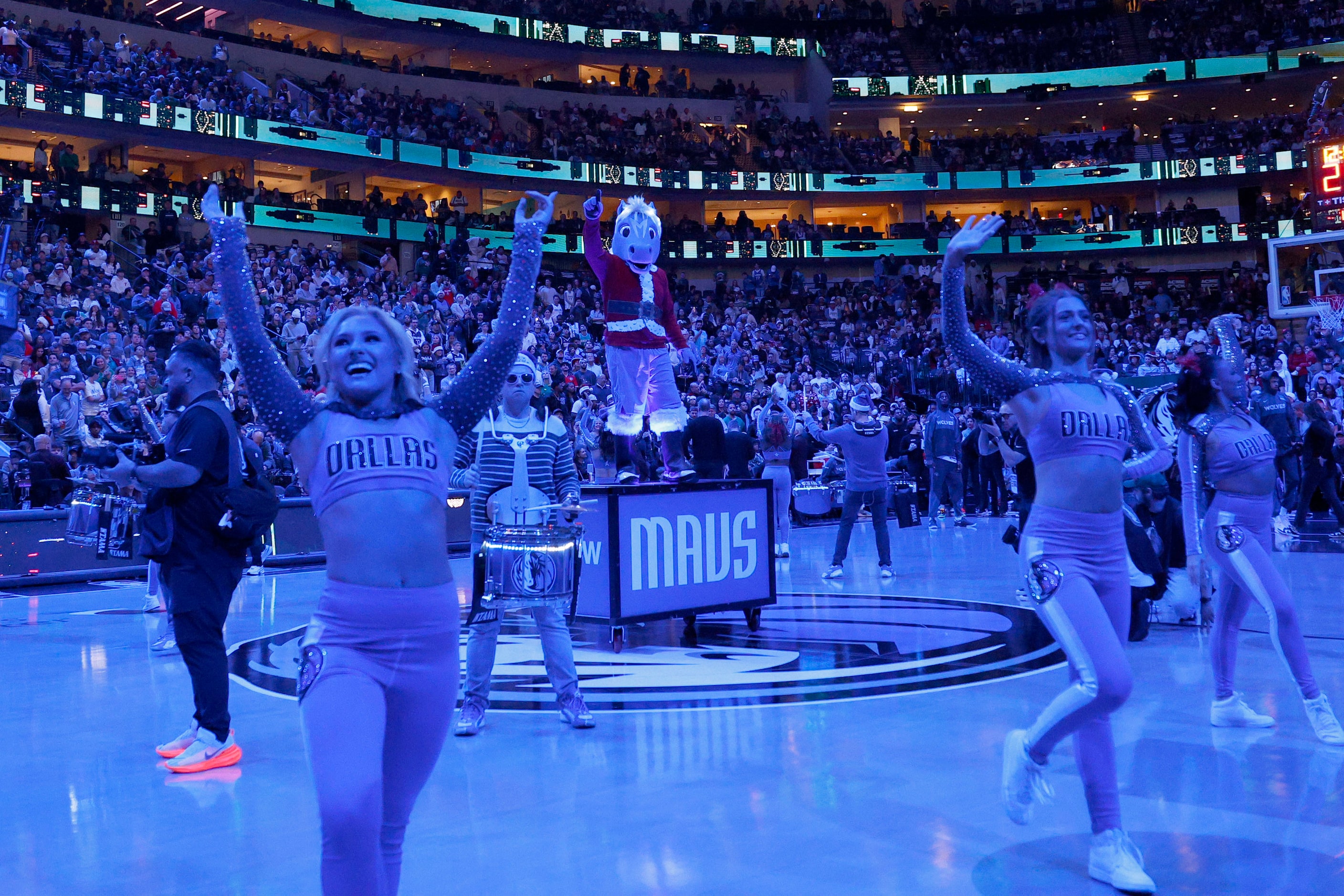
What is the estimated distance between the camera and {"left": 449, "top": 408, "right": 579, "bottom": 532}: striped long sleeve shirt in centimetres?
569

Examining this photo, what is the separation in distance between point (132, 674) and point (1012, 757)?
569 cm

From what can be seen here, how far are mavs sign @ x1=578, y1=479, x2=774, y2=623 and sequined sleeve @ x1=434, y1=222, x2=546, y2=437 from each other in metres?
4.47

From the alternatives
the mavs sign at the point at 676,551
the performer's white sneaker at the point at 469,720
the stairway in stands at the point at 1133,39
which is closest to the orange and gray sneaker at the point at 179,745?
the performer's white sneaker at the point at 469,720

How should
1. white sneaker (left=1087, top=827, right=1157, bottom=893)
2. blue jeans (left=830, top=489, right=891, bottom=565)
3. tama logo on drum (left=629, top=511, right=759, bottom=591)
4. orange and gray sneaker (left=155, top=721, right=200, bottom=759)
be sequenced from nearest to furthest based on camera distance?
white sneaker (left=1087, top=827, right=1157, bottom=893) < orange and gray sneaker (left=155, top=721, right=200, bottom=759) < tama logo on drum (left=629, top=511, right=759, bottom=591) < blue jeans (left=830, top=489, right=891, bottom=565)

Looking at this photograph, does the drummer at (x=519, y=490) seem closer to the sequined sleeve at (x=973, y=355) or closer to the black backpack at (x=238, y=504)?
the black backpack at (x=238, y=504)

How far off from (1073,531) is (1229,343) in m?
2.29

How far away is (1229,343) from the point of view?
536cm

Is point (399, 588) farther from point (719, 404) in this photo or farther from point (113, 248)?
point (113, 248)

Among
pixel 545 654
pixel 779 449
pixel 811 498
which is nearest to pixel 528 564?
pixel 545 654

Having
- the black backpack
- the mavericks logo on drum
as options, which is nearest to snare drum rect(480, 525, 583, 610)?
the mavericks logo on drum

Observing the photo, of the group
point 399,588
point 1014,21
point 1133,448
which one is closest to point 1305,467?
point 1133,448

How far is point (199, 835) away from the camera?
13.1 feet

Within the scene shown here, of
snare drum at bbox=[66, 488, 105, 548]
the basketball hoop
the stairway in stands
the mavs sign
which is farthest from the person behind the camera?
the stairway in stands

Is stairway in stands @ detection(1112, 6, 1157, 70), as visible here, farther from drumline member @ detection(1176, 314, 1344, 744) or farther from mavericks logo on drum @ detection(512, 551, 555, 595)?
mavericks logo on drum @ detection(512, 551, 555, 595)
